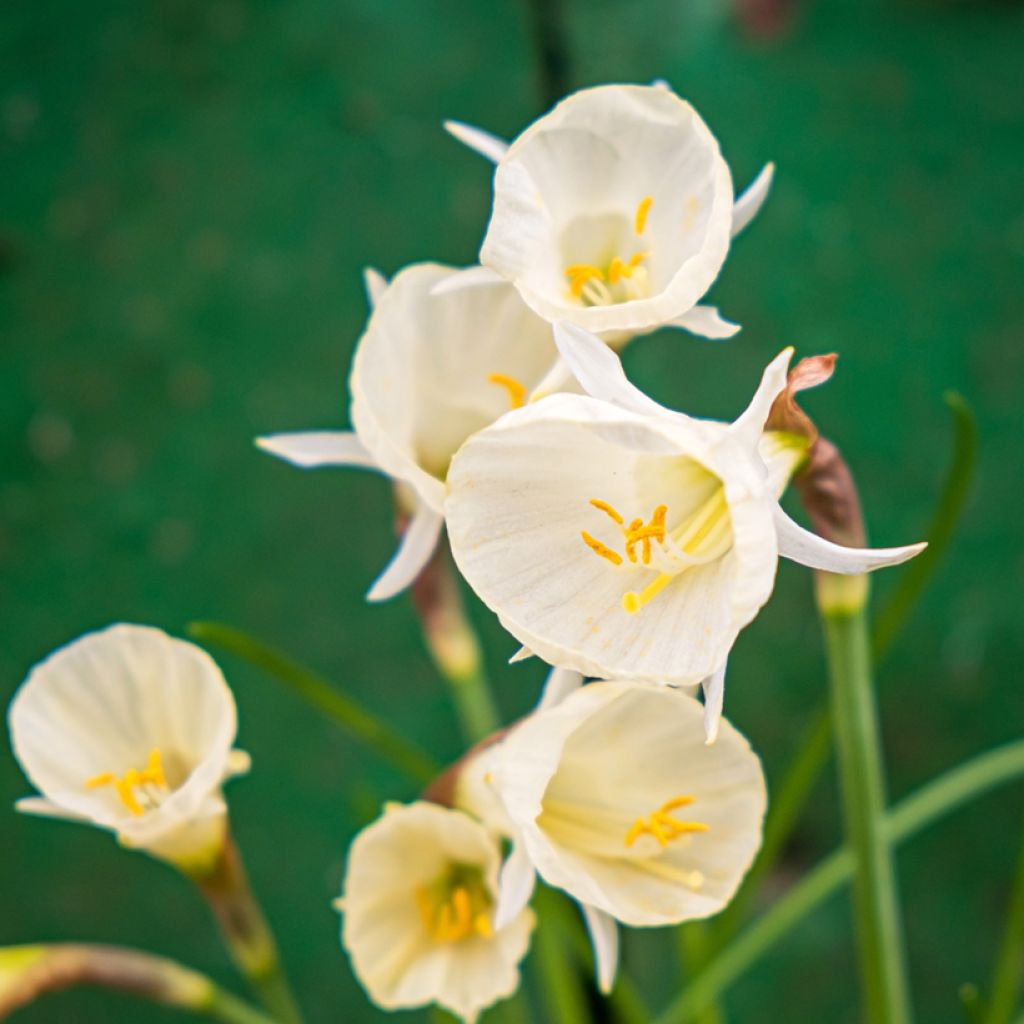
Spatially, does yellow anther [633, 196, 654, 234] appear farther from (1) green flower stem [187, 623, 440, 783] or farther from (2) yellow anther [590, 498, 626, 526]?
(1) green flower stem [187, 623, 440, 783]

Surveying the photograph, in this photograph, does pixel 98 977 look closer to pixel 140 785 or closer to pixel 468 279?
pixel 140 785

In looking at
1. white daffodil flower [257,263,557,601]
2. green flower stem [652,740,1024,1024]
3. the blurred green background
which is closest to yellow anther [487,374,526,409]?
white daffodil flower [257,263,557,601]

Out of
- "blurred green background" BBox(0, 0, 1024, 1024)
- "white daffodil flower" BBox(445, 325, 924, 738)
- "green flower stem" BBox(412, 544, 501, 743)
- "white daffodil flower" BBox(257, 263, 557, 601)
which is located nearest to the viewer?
"white daffodil flower" BBox(445, 325, 924, 738)

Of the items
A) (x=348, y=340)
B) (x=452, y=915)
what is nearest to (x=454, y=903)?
(x=452, y=915)

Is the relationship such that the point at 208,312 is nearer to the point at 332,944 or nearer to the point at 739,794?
the point at 332,944

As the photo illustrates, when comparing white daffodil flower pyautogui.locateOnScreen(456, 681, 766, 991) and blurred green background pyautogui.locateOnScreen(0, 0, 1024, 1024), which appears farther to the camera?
blurred green background pyautogui.locateOnScreen(0, 0, 1024, 1024)

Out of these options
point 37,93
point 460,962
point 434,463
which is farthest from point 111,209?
point 460,962

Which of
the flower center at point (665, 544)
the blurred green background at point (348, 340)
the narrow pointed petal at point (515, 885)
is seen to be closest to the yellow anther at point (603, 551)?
the flower center at point (665, 544)
